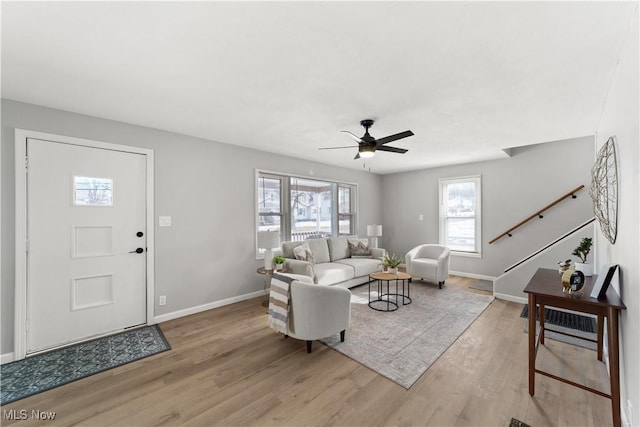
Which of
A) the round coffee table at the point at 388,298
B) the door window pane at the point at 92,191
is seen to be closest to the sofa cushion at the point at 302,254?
the round coffee table at the point at 388,298

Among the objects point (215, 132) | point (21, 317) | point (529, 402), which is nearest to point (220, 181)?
point (215, 132)

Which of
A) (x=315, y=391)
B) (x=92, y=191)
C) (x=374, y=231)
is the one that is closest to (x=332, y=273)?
(x=374, y=231)

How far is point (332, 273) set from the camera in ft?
14.0

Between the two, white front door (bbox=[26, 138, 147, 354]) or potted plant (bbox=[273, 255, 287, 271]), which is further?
potted plant (bbox=[273, 255, 287, 271])

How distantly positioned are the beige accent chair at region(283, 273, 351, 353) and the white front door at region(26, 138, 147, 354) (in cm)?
206

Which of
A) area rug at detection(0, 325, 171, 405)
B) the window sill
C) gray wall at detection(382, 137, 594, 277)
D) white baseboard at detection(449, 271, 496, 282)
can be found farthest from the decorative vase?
area rug at detection(0, 325, 171, 405)

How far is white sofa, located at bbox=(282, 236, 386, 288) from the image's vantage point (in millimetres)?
4008

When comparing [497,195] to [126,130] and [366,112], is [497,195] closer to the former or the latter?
[366,112]

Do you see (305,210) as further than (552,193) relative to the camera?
Yes

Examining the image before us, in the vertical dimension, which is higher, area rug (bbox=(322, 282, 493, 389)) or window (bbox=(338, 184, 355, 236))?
window (bbox=(338, 184, 355, 236))

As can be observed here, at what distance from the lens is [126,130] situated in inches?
125

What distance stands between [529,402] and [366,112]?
2.87 metres

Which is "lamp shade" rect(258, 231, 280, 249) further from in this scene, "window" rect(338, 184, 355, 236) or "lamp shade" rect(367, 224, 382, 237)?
"lamp shade" rect(367, 224, 382, 237)

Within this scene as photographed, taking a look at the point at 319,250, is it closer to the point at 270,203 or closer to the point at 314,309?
the point at 270,203
